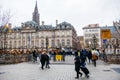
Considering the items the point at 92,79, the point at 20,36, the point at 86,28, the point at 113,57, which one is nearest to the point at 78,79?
the point at 92,79

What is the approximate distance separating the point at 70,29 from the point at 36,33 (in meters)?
16.7

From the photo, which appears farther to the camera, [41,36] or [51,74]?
[41,36]

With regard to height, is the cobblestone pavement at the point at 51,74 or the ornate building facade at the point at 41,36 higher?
the ornate building facade at the point at 41,36

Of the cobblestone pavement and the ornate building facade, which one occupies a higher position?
the ornate building facade

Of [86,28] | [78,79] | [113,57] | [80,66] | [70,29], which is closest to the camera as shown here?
[78,79]

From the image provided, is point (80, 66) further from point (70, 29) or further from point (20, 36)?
point (20, 36)

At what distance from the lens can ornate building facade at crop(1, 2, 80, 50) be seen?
107 meters

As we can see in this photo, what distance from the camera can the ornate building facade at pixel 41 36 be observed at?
10662cm

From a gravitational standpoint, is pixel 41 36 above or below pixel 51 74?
above

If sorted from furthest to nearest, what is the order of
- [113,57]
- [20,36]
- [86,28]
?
[86,28]
[20,36]
[113,57]

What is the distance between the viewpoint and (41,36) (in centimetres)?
11100

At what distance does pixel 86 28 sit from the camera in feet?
433

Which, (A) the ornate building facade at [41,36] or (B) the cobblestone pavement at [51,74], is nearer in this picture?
(B) the cobblestone pavement at [51,74]

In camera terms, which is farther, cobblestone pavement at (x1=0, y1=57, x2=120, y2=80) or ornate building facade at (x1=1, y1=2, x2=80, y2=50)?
ornate building facade at (x1=1, y1=2, x2=80, y2=50)
